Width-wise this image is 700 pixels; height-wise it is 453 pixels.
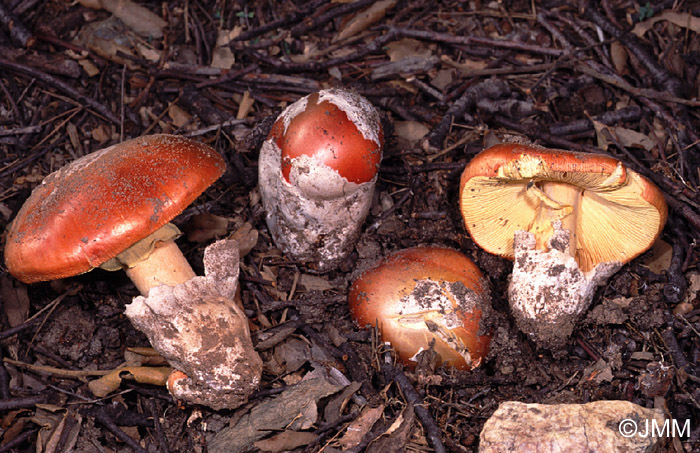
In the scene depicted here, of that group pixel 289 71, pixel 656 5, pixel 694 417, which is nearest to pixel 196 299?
pixel 289 71

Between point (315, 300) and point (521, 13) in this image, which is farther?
point (521, 13)

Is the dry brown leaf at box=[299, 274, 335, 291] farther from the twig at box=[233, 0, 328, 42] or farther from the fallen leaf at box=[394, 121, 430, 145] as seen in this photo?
the twig at box=[233, 0, 328, 42]

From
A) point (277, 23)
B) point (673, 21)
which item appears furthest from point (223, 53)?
point (673, 21)

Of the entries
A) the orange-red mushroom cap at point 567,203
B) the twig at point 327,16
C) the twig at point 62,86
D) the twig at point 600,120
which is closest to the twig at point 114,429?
the twig at point 62,86

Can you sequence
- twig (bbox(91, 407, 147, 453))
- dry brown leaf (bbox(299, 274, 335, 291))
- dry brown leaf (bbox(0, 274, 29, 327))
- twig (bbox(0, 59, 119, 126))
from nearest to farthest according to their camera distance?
twig (bbox(91, 407, 147, 453)), dry brown leaf (bbox(0, 274, 29, 327)), dry brown leaf (bbox(299, 274, 335, 291)), twig (bbox(0, 59, 119, 126))

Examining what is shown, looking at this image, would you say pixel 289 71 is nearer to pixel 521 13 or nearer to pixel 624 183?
pixel 521 13

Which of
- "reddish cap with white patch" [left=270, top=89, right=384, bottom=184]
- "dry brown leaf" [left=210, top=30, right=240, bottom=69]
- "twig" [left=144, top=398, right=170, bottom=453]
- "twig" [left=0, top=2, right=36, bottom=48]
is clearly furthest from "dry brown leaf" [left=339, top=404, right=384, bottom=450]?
"twig" [left=0, top=2, right=36, bottom=48]
